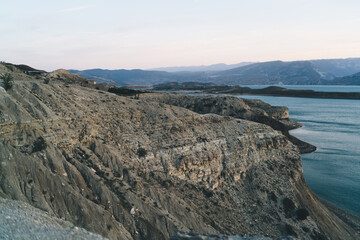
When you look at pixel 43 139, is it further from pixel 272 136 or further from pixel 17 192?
pixel 272 136

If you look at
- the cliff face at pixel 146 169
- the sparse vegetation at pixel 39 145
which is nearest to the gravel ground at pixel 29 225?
the cliff face at pixel 146 169

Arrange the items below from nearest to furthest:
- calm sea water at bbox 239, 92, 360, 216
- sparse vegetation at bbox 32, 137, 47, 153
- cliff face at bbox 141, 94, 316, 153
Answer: sparse vegetation at bbox 32, 137, 47, 153
calm sea water at bbox 239, 92, 360, 216
cliff face at bbox 141, 94, 316, 153

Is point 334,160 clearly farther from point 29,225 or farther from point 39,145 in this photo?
point 29,225

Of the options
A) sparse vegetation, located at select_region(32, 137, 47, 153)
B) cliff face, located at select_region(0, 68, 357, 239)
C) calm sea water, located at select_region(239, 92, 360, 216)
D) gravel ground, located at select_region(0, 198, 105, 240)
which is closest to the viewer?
gravel ground, located at select_region(0, 198, 105, 240)

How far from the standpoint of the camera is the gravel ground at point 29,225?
1275 centimetres

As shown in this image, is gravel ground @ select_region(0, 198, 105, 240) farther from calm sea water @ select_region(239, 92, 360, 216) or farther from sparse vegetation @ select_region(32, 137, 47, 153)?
calm sea water @ select_region(239, 92, 360, 216)

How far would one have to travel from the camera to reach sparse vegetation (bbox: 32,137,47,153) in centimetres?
2266

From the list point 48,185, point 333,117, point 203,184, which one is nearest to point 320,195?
point 203,184

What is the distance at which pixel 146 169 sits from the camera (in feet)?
100

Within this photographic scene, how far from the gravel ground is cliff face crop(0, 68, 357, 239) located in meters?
2.15

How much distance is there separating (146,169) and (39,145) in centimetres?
1177

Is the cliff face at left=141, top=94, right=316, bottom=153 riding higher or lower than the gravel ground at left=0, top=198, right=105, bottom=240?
higher

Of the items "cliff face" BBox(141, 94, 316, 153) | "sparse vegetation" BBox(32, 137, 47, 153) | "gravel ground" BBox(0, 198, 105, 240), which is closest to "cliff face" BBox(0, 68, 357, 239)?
"sparse vegetation" BBox(32, 137, 47, 153)

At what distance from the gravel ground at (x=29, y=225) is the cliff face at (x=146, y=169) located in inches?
84.8
